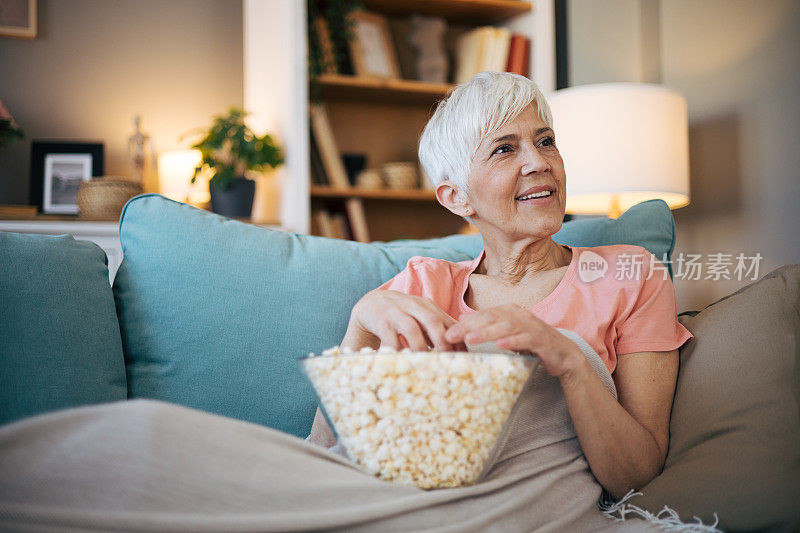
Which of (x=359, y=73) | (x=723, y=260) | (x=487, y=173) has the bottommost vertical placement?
(x=723, y=260)

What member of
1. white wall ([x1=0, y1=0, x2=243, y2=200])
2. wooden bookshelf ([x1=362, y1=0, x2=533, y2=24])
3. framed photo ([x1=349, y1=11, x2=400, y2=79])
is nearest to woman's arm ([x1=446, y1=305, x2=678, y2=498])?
framed photo ([x1=349, y1=11, x2=400, y2=79])

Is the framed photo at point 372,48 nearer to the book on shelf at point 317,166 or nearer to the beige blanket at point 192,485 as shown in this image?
the book on shelf at point 317,166

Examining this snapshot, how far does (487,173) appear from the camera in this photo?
129cm

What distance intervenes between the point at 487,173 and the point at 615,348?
39 cm

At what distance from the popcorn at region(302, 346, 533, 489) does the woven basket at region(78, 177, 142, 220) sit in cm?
203

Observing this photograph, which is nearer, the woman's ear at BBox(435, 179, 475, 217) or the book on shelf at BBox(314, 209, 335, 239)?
the woman's ear at BBox(435, 179, 475, 217)

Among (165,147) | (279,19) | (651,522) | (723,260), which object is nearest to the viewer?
(651,522)

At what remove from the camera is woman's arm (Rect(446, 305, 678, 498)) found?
2.90ft

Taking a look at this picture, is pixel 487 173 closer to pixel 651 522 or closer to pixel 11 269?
pixel 651 522

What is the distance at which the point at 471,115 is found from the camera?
1.28m

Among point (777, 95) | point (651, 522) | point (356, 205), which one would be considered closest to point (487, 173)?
point (651, 522)

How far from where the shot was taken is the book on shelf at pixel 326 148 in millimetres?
2893

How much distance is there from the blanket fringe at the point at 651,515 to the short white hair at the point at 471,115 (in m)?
0.62

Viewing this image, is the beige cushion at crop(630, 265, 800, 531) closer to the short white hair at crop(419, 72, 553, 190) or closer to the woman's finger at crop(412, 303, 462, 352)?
the woman's finger at crop(412, 303, 462, 352)
